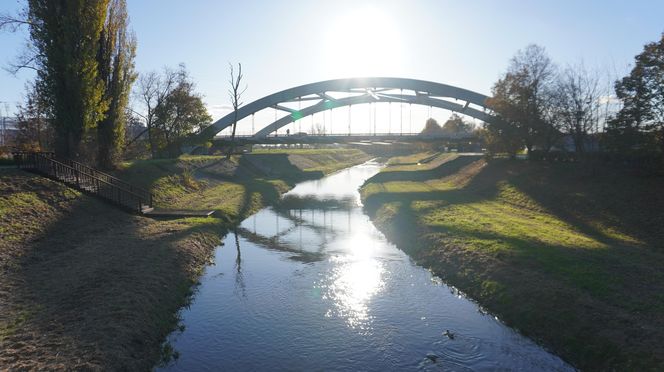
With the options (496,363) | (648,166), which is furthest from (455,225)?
(648,166)

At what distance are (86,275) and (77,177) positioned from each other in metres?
11.4

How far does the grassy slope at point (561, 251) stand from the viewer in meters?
10.8

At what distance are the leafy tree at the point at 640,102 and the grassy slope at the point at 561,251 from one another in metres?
2.78

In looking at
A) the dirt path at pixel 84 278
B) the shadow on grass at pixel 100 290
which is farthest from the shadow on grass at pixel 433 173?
the shadow on grass at pixel 100 290

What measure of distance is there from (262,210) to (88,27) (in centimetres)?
1812

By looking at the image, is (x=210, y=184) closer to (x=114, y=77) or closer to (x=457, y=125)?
(x=114, y=77)

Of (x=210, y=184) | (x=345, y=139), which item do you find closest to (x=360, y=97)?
(x=345, y=139)

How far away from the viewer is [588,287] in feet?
42.1

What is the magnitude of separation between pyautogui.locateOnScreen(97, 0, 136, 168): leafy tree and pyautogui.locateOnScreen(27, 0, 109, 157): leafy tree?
12.5 feet

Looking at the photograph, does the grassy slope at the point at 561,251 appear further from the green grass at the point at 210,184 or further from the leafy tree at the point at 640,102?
the green grass at the point at 210,184

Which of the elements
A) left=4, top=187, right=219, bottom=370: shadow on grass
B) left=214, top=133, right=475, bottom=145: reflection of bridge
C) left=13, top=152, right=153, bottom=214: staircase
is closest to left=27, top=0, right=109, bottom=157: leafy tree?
left=13, top=152, right=153, bottom=214: staircase

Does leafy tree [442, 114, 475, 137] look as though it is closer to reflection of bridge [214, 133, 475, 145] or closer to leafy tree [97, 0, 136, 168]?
reflection of bridge [214, 133, 475, 145]

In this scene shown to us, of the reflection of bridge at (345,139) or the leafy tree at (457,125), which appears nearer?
the reflection of bridge at (345,139)

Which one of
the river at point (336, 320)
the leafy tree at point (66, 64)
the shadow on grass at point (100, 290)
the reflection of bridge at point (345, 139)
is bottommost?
the river at point (336, 320)
